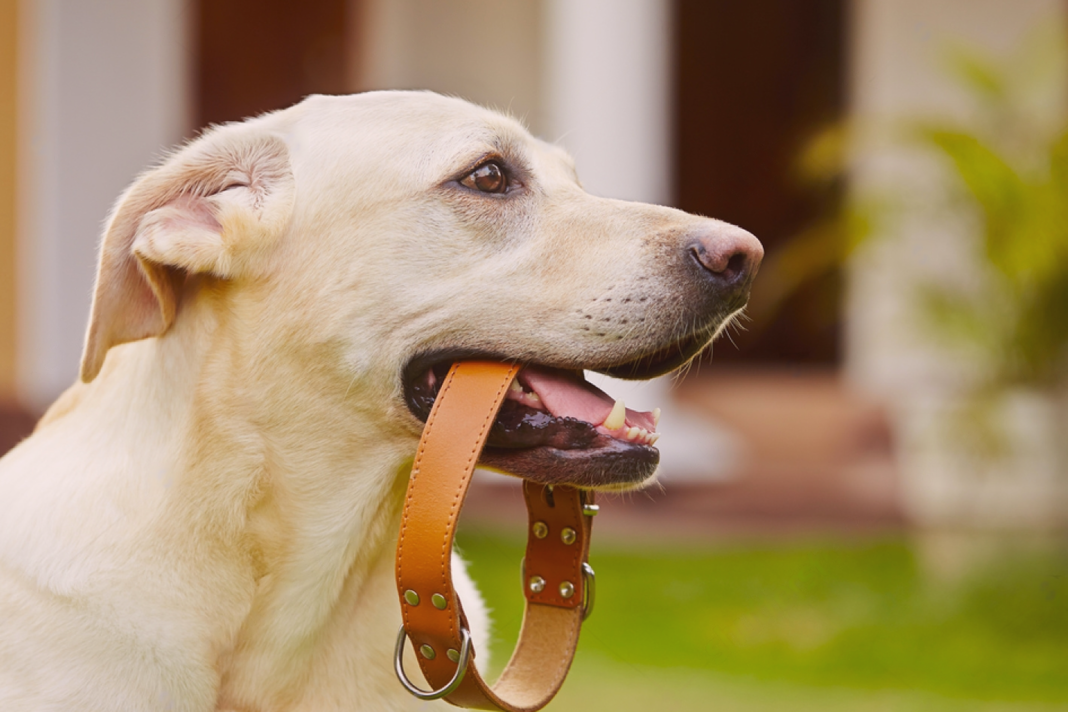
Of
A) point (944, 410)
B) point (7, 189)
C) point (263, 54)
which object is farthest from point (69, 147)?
point (944, 410)

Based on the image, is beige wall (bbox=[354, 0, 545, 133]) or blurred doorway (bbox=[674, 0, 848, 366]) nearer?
beige wall (bbox=[354, 0, 545, 133])

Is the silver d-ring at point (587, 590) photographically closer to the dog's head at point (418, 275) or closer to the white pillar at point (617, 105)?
the dog's head at point (418, 275)

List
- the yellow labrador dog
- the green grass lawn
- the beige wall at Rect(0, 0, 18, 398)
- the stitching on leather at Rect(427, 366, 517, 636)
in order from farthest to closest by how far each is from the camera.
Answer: the beige wall at Rect(0, 0, 18, 398), the green grass lawn, the yellow labrador dog, the stitching on leather at Rect(427, 366, 517, 636)

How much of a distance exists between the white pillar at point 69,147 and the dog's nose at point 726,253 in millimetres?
5602

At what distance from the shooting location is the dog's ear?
7.20ft

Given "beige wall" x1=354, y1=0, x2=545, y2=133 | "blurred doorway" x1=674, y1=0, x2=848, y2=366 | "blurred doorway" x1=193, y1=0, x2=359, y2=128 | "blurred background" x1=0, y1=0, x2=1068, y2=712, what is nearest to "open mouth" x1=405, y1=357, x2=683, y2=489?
"blurred background" x1=0, y1=0, x2=1068, y2=712

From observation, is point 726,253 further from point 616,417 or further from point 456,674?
point 456,674

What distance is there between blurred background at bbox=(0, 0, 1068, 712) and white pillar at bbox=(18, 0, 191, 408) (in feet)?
0.06

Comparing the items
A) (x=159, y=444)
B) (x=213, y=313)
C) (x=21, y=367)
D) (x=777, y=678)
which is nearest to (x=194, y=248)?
(x=213, y=313)

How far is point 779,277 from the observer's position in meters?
8.63

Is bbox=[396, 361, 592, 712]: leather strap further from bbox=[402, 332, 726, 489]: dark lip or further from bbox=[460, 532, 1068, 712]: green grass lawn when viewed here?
bbox=[460, 532, 1068, 712]: green grass lawn

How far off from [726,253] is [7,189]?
6.33 meters

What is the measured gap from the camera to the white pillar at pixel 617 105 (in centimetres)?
702

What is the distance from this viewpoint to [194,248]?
218cm
